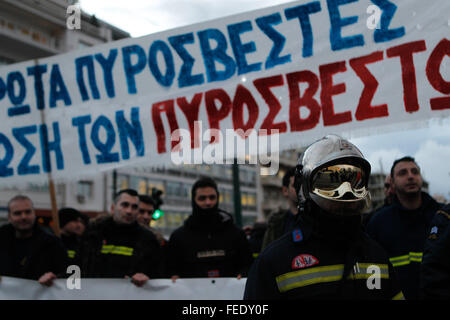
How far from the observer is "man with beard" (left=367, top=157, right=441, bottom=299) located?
10.6 ft

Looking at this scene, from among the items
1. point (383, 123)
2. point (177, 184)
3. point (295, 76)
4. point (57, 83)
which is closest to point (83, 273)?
point (57, 83)

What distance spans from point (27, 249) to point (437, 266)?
10.5 feet

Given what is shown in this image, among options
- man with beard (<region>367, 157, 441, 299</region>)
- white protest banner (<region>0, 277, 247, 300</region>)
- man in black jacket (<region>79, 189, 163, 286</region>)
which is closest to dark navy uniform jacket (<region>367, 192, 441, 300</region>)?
man with beard (<region>367, 157, 441, 299</region>)

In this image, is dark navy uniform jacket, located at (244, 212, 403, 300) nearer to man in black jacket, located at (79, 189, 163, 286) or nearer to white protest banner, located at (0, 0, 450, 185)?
white protest banner, located at (0, 0, 450, 185)

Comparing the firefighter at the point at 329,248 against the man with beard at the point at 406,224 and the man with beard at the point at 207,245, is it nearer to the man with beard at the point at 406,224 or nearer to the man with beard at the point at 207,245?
the man with beard at the point at 406,224

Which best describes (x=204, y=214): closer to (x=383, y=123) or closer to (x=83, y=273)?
(x=83, y=273)

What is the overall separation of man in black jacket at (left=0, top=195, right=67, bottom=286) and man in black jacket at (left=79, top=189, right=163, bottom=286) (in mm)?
295

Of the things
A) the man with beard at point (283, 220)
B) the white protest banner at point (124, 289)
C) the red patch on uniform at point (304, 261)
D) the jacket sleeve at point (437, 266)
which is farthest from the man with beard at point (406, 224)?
the red patch on uniform at point (304, 261)

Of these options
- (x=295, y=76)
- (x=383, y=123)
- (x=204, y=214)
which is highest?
(x=295, y=76)

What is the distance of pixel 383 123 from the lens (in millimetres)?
3373

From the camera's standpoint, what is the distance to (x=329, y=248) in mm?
1785

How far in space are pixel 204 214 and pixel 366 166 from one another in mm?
2305

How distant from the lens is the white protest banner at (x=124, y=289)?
12.3ft

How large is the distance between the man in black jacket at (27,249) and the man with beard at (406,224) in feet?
8.32
